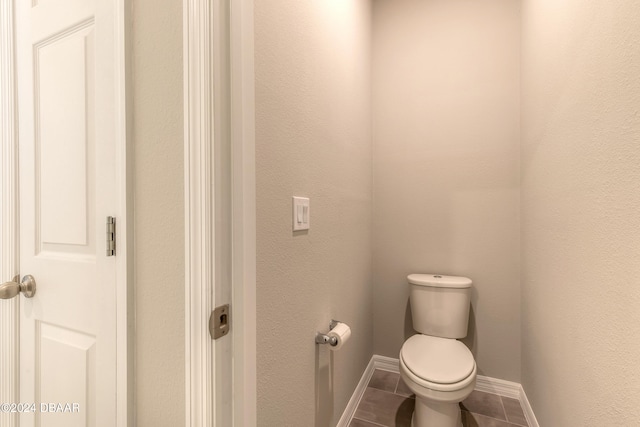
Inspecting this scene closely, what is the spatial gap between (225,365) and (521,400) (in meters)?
1.96

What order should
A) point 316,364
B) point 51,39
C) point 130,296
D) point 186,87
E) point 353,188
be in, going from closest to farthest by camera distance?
point 186,87
point 130,296
point 51,39
point 316,364
point 353,188

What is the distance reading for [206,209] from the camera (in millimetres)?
570

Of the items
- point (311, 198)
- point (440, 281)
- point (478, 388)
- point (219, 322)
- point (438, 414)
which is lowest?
point (478, 388)

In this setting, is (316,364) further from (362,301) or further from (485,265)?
(485,265)

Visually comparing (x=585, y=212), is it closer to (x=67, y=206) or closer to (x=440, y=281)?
(x=440, y=281)

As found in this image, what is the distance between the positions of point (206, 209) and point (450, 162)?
172 cm

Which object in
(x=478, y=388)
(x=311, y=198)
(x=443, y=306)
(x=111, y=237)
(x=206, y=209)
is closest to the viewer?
(x=206, y=209)

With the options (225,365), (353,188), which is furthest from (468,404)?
(225,365)

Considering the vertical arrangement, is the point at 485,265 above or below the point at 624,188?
below

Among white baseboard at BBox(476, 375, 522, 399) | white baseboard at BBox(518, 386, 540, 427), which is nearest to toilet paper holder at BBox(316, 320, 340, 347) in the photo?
white baseboard at BBox(518, 386, 540, 427)

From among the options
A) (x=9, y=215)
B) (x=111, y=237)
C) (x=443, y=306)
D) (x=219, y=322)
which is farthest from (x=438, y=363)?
(x=9, y=215)

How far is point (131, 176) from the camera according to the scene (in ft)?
2.27

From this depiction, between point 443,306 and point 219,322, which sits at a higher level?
point 219,322

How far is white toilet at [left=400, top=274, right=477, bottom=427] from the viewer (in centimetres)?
120
